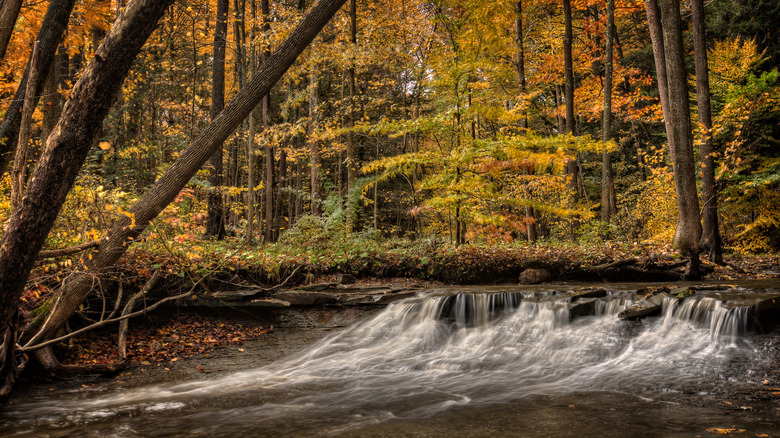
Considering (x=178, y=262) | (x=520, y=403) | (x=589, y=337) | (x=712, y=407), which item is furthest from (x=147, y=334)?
(x=712, y=407)

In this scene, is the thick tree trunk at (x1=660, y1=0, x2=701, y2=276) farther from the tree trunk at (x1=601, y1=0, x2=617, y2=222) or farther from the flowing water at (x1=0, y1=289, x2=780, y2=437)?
the tree trunk at (x1=601, y1=0, x2=617, y2=222)

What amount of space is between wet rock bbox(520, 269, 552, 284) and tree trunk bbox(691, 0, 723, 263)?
367cm

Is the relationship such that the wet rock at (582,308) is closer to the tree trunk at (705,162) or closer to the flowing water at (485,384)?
the flowing water at (485,384)

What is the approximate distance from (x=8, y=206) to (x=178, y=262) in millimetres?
2731

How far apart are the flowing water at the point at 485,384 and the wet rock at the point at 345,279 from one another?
1.80 m

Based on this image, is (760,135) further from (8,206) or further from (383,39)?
(8,206)

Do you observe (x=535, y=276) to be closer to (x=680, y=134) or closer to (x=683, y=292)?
(x=683, y=292)

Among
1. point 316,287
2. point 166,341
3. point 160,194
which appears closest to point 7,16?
point 160,194

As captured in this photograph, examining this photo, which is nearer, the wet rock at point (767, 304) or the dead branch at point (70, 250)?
the dead branch at point (70, 250)

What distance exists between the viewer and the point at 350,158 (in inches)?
555

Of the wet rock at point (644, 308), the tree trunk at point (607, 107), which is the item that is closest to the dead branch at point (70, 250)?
the wet rock at point (644, 308)

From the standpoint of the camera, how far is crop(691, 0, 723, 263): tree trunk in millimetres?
10039

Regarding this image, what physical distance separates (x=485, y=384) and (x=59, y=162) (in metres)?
5.40

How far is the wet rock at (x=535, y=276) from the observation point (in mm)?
10719
